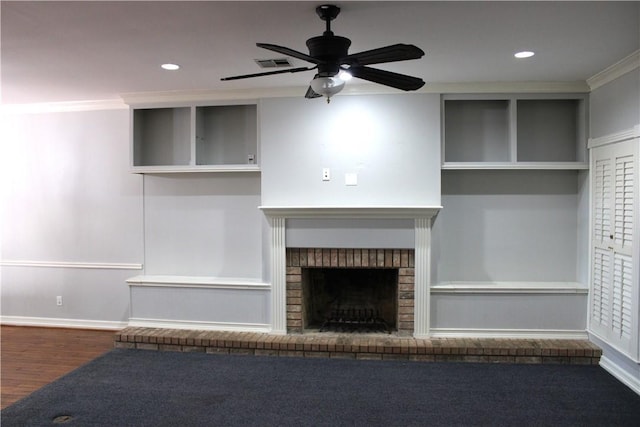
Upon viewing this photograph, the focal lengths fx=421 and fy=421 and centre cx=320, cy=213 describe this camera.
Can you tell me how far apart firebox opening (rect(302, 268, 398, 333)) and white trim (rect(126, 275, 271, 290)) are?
0.52m

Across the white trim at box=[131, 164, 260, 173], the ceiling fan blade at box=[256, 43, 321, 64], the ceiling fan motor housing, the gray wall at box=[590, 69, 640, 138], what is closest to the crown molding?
the gray wall at box=[590, 69, 640, 138]

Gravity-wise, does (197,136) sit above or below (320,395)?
above

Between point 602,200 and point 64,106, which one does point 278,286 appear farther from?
point 64,106

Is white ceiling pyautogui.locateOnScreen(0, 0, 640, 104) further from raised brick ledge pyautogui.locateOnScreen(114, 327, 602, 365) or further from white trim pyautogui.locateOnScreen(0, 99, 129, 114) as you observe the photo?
raised brick ledge pyautogui.locateOnScreen(114, 327, 602, 365)

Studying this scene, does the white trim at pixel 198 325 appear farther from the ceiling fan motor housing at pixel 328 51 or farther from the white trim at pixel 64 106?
the ceiling fan motor housing at pixel 328 51

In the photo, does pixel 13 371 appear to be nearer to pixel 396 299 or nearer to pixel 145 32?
pixel 145 32

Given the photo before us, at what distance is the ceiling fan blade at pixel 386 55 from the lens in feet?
6.29

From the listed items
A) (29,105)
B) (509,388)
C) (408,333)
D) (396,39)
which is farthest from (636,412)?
(29,105)

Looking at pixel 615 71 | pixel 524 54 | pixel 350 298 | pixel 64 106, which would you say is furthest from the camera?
pixel 64 106

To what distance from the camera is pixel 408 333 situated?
12.6ft

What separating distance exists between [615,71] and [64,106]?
16.9ft

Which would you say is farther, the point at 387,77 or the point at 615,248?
the point at 615,248

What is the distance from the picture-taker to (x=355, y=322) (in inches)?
164

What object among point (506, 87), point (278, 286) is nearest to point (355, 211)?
point (278, 286)
